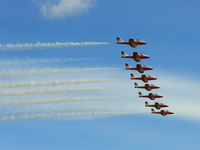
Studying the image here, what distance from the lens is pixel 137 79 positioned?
14225 cm

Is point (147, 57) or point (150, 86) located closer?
point (147, 57)

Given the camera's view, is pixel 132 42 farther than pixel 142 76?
No

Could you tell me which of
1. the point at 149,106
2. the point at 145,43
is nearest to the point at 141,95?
the point at 149,106

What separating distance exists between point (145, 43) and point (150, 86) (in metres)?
20.8

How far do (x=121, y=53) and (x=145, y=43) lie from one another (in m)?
8.10

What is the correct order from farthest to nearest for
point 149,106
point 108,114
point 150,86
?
point 149,106 → point 150,86 → point 108,114

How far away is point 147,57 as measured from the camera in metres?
132

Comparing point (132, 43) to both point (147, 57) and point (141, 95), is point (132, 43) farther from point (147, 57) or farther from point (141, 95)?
point (141, 95)

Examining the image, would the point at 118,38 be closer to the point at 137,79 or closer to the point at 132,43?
the point at 132,43

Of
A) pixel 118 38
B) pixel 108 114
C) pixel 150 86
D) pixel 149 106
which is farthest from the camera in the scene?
pixel 149 106

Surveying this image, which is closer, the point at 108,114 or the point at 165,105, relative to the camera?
the point at 108,114

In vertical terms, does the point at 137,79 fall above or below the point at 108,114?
above

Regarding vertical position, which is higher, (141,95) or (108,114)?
(141,95)

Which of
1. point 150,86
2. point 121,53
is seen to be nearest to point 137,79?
point 150,86
